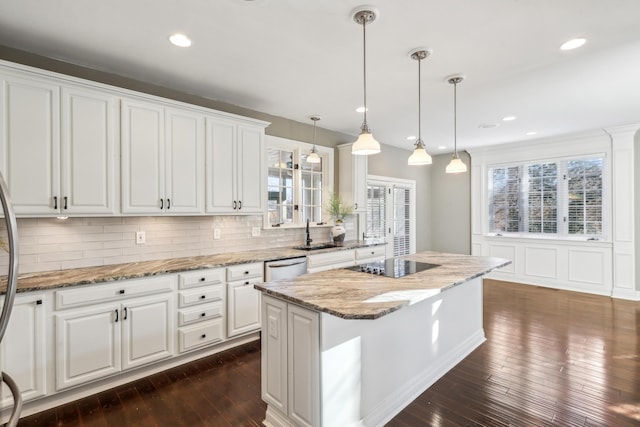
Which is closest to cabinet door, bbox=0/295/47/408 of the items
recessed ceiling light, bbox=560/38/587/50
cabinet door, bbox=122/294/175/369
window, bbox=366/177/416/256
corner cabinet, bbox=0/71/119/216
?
cabinet door, bbox=122/294/175/369

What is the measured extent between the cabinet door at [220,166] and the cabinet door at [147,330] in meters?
1.08

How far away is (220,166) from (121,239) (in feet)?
3.88

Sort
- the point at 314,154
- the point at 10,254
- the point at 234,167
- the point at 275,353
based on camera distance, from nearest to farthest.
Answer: the point at 10,254 < the point at 275,353 < the point at 234,167 < the point at 314,154

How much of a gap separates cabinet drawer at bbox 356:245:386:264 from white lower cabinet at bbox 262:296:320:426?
2.66 m

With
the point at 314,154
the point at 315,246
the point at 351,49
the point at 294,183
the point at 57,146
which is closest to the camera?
the point at 57,146

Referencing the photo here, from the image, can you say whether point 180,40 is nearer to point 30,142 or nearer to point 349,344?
point 30,142

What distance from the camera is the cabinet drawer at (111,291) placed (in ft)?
7.61

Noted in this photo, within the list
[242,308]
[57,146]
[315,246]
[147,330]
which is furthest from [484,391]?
[57,146]

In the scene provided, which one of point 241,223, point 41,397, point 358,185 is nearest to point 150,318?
point 41,397

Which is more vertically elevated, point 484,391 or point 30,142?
point 30,142

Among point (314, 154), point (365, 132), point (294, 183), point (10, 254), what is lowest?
point (10, 254)

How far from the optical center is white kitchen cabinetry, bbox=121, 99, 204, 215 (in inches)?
112

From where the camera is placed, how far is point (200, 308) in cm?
300

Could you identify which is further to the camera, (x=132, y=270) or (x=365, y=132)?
(x=132, y=270)
